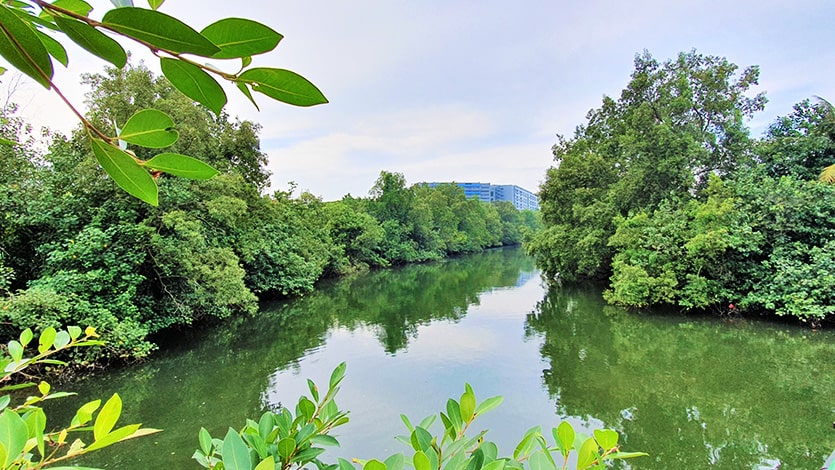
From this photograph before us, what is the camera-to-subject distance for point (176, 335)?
22.6 ft

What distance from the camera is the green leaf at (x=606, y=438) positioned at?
60 cm

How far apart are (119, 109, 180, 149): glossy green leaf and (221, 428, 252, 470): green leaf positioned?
1.28 feet

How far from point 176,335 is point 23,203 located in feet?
9.91

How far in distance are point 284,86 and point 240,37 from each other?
45mm

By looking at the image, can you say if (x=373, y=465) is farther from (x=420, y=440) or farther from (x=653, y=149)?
(x=653, y=149)

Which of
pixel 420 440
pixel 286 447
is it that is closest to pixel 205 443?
pixel 286 447

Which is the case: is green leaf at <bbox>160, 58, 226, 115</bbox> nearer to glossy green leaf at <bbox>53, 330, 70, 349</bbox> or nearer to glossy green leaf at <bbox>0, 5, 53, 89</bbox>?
glossy green leaf at <bbox>0, 5, 53, 89</bbox>

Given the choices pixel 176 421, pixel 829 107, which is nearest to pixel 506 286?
pixel 829 107

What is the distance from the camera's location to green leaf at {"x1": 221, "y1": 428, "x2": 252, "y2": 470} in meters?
0.51

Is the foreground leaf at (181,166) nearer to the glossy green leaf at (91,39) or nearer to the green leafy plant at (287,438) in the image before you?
the glossy green leaf at (91,39)

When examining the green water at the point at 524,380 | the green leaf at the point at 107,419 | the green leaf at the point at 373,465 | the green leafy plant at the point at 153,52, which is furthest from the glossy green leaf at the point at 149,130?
the green water at the point at 524,380

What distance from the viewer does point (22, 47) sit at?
0.25m

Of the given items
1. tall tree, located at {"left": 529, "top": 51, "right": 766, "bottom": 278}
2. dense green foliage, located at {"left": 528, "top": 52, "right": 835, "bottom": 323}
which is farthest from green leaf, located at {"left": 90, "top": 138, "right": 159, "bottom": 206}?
tall tree, located at {"left": 529, "top": 51, "right": 766, "bottom": 278}

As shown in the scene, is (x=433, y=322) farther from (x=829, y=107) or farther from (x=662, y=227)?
(x=829, y=107)
